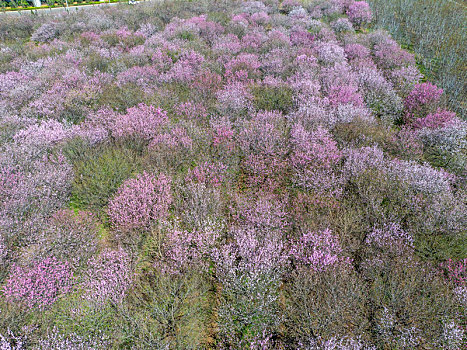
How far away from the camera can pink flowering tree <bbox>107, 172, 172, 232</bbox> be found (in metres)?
7.21

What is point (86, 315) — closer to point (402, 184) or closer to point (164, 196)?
point (164, 196)

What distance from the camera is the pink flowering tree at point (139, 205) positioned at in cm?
721

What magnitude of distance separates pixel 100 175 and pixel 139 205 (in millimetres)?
2429

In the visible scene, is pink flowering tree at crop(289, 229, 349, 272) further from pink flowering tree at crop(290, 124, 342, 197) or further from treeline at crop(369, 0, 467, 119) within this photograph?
treeline at crop(369, 0, 467, 119)

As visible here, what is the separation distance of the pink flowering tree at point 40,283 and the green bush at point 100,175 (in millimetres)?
2447

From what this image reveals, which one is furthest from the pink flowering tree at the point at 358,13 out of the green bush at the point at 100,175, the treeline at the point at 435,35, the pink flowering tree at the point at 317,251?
the green bush at the point at 100,175

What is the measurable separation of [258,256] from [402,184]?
551 centimetres

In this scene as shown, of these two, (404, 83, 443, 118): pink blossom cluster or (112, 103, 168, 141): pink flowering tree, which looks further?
(404, 83, 443, 118): pink blossom cluster

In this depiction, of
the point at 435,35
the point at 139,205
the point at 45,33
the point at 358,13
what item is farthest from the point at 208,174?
the point at 358,13

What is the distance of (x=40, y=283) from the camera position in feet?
19.7

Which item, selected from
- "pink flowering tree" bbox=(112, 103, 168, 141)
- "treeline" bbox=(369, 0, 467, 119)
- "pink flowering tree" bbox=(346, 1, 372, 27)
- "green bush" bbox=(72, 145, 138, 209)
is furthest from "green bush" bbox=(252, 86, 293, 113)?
"pink flowering tree" bbox=(346, 1, 372, 27)

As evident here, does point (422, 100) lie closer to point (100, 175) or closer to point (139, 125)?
point (139, 125)

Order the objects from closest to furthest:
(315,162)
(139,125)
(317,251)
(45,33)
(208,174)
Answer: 1. (317,251)
2. (315,162)
3. (208,174)
4. (139,125)
5. (45,33)

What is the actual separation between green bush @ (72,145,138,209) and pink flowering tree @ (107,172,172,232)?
30.3 inches
